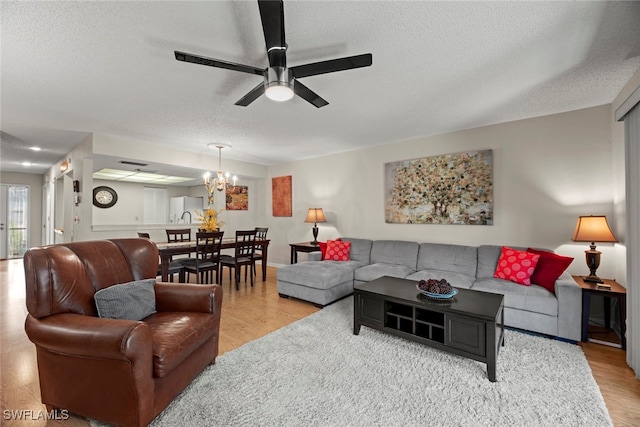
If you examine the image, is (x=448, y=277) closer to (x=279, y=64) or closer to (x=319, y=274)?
(x=319, y=274)

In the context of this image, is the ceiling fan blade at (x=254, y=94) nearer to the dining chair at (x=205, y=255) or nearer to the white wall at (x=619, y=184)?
the dining chair at (x=205, y=255)

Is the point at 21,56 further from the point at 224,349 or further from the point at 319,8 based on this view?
the point at 224,349

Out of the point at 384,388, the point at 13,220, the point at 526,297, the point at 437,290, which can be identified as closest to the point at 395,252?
the point at 526,297

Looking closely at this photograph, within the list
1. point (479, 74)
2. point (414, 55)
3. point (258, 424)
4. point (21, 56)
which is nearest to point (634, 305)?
point (479, 74)

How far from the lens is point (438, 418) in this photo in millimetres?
1642

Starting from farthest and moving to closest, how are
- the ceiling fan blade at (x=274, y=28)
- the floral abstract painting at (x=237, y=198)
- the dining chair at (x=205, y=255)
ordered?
1. the floral abstract painting at (x=237, y=198)
2. the dining chair at (x=205, y=255)
3. the ceiling fan blade at (x=274, y=28)

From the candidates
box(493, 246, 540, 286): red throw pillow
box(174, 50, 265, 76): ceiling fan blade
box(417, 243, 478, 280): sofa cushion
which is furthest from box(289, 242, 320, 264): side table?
box(174, 50, 265, 76): ceiling fan blade

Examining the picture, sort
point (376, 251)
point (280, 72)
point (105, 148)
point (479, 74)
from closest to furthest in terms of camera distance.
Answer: point (280, 72)
point (479, 74)
point (105, 148)
point (376, 251)

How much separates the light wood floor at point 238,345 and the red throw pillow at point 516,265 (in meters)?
0.75

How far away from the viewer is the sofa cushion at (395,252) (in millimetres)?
4113

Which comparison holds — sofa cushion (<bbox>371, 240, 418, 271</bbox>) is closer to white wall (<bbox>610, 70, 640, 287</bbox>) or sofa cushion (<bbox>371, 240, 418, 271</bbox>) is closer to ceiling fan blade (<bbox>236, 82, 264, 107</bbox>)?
white wall (<bbox>610, 70, 640, 287</bbox>)

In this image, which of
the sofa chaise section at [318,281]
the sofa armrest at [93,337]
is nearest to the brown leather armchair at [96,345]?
the sofa armrest at [93,337]

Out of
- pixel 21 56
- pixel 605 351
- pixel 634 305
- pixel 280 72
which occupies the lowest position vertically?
pixel 605 351

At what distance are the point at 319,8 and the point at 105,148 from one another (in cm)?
401
